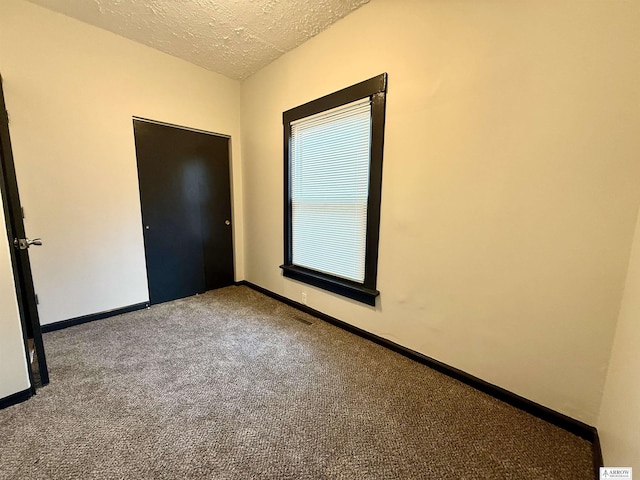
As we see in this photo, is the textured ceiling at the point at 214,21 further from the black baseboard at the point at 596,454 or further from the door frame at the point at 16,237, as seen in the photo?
the black baseboard at the point at 596,454

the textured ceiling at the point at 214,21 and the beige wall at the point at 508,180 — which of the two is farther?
the textured ceiling at the point at 214,21

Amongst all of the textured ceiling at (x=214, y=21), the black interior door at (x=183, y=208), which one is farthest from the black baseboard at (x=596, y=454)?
the black interior door at (x=183, y=208)

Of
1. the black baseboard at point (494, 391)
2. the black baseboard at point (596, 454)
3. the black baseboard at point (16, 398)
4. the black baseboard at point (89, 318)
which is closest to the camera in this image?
the black baseboard at point (596, 454)

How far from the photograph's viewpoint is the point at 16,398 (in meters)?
1.52

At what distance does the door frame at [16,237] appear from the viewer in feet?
4.99

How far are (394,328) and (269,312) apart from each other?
4.76 feet

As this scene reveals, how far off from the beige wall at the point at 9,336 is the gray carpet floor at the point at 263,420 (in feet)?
0.51

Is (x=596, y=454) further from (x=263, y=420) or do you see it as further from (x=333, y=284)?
(x=333, y=284)

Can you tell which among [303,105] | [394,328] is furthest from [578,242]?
[303,105]

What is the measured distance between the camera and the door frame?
1520 mm

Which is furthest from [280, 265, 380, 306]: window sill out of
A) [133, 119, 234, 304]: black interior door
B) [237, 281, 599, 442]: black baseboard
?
[133, 119, 234, 304]: black interior door

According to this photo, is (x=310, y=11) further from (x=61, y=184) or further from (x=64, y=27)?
(x=61, y=184)

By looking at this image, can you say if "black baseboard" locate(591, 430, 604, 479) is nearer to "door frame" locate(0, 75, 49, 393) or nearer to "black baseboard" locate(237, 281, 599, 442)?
"black baseboard" locate(237, 281, 599, 442)

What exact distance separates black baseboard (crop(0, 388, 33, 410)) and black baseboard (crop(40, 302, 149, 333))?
43.1 inches
